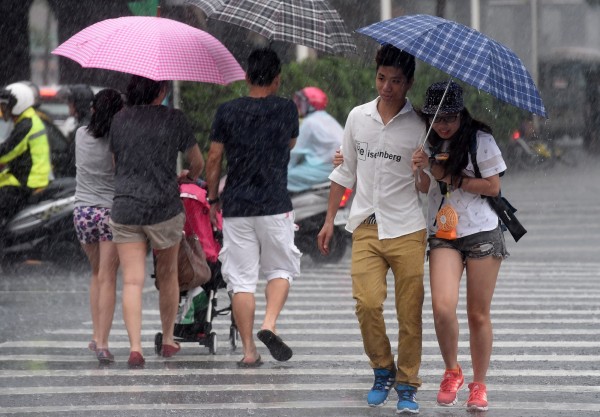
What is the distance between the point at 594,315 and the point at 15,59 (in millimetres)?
18353

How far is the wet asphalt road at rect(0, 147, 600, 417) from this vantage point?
7152 mm

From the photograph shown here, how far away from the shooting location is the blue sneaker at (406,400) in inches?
268

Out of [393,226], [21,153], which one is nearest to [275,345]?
[393,226]

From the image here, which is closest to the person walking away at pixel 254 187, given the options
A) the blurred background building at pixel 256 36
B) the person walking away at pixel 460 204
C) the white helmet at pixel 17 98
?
the person walking away at pixel 460 204

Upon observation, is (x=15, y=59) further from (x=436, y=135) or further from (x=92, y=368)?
(x=436, y=135)

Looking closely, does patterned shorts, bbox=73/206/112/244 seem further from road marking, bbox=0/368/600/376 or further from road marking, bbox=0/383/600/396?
road marking, bbox=0/383/600/396

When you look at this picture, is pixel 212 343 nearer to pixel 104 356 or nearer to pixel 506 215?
pixel 104 356

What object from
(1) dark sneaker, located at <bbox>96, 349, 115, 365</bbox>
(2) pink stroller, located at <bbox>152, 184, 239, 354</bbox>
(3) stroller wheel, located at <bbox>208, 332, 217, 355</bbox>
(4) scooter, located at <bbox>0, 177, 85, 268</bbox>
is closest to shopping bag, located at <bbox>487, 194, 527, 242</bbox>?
(2) pink stroller, located at <bbox>152, 184, 239, 354</bbox>

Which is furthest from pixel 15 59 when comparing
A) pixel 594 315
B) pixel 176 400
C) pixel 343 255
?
pixel 176 400

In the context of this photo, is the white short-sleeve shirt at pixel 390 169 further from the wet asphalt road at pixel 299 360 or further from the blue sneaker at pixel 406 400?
the wet asphalt road at pixel 299 360

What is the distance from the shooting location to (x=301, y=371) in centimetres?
816

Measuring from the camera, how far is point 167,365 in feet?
27.6

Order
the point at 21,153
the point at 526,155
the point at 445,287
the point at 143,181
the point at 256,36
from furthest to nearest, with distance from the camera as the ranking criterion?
the point at 526,155 < the point at 256,36 < the point at 21,153 < the point at 143,181 < the point at 445,287

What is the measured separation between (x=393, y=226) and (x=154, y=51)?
81.9 inches
